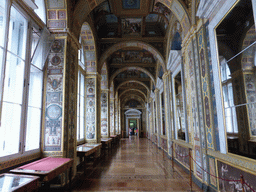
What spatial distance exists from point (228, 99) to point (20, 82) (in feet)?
14.5

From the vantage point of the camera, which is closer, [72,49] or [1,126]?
[1,126]

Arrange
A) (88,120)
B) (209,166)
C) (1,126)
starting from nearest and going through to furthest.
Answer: (1,126), (209,166), (88,120)

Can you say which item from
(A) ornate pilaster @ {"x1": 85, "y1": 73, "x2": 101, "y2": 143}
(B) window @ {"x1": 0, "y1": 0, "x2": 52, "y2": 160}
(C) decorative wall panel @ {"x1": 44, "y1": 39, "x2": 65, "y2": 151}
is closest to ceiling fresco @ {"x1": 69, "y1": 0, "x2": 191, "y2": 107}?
(A) ornate pilaster @ {"x1": 85, "y1": 73, "x2": 101, "y2": 143}

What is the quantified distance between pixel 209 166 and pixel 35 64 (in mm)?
5037

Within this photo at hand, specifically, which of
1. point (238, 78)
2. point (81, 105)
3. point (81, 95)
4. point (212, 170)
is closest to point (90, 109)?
point (81, 105)

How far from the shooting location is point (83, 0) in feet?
18.9

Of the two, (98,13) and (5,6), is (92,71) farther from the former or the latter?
(5,6)

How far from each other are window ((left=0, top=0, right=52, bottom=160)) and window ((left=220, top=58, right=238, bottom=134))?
427 centimetres

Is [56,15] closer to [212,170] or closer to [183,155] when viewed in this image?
[212,170]

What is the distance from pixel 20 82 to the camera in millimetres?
4016

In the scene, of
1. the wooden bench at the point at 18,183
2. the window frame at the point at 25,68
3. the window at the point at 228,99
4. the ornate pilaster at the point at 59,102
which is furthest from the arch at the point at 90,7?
the wooden bench at the point at 18,183

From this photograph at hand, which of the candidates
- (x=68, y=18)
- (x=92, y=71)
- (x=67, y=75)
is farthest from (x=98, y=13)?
(x=67, y=75)

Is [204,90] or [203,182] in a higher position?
[204,90]

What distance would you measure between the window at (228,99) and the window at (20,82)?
4266 millimetres
